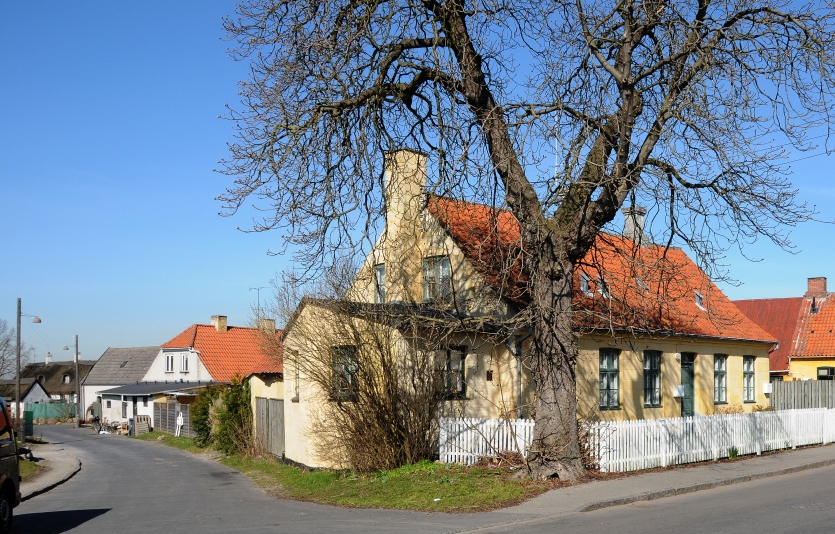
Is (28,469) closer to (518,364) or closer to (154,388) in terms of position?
(518,364)

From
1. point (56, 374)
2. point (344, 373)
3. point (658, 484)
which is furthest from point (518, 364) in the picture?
point (56, 374)

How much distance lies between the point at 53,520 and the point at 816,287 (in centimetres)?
4007

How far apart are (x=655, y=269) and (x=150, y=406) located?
41.3 m

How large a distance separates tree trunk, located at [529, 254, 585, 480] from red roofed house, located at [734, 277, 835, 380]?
28759 millimetres

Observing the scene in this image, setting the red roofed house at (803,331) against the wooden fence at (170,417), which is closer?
the red roofed house at (803,331)

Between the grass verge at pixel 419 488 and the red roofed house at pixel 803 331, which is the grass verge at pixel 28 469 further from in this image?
the red roofed house at pixel 803 331

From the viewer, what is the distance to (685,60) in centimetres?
1409

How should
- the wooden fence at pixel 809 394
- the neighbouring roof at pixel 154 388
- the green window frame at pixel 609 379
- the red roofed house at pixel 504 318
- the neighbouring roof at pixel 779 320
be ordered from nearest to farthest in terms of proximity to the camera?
1. the red roofed house at pixel 504 318
2. the green window frame at pixel 609 379
3. the wooden fence at pixel 809 394
4. the neighbouring roof at pixel 779 320
5. the neighbouring roof at pixel 154 388

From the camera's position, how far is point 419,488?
14.5m

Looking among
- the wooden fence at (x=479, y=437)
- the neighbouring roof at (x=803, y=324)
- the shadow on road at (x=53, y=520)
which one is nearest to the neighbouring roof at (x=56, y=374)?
the neighbouring roof at (x=803, y=324)

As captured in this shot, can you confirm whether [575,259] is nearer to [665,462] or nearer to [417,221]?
[665,462]

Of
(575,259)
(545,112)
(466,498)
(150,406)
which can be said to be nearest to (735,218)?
(575,259)

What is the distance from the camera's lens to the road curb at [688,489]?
1256cm

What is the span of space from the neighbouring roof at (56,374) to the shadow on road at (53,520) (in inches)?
2973
